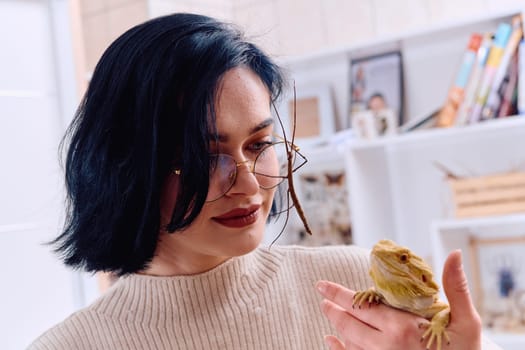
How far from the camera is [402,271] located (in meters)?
0.83

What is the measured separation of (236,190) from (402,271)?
0.28 meters

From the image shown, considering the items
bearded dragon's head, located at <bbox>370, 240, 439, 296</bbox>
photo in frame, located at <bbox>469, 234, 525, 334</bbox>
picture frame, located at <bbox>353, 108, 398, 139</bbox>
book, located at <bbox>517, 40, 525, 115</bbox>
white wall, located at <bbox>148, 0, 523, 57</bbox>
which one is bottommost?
photo in frame, located at <bbox>469, 234, 525, 334</bbox>

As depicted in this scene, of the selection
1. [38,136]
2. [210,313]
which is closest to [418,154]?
[38,136]

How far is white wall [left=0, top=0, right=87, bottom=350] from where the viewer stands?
218 centimetres

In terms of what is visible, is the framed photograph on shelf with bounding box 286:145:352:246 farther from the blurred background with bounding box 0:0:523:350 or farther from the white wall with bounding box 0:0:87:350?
the white wall with bounding box 0:0:87:350

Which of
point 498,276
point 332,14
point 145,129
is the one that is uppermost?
point 332,14

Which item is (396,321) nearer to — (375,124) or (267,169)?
(267,169)

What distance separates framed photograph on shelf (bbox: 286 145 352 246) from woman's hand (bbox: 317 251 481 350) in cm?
178

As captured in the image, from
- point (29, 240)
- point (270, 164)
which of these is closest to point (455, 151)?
point (29, 240)

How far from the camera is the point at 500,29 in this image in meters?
2.37

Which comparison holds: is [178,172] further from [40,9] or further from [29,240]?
[40,9]

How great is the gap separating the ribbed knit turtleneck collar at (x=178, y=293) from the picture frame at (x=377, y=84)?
1.59 metres

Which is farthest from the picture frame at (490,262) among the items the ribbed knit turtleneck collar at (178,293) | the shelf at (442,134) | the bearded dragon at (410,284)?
the bearded dragon at (410,284)

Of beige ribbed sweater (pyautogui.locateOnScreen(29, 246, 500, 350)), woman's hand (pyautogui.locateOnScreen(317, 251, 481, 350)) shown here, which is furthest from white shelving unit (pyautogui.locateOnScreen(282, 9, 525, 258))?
woman's hand (pyautogui.locateOnScreen(317, 251, 481, 350))
